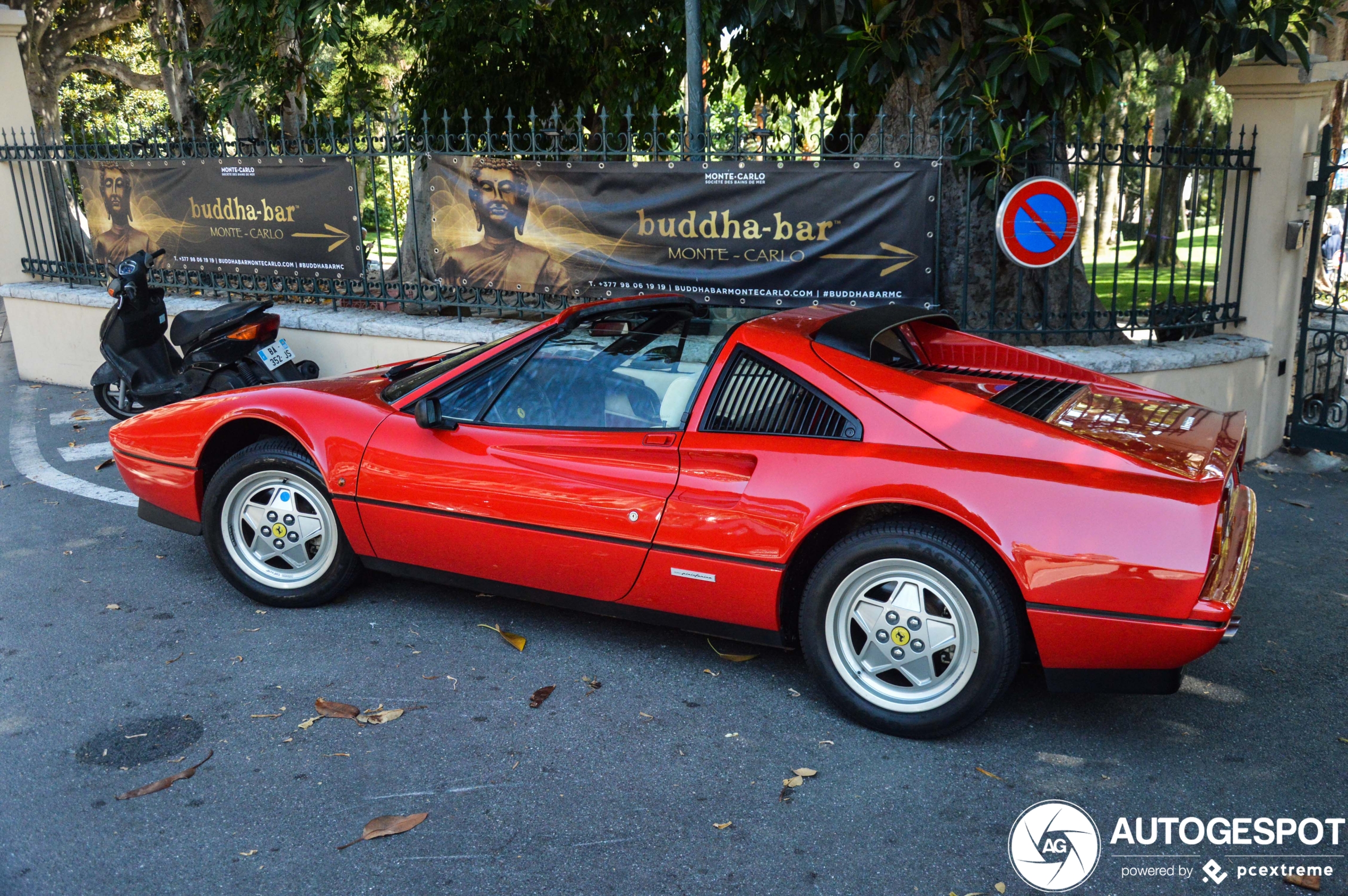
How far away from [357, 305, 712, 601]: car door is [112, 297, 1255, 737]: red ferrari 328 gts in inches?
0.4

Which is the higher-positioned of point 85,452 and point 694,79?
point 694,79

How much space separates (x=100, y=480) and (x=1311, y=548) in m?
7.17

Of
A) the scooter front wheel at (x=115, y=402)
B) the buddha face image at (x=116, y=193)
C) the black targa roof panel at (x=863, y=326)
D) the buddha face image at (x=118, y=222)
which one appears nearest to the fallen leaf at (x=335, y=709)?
the black targa roof panel at (x=863, y=326)

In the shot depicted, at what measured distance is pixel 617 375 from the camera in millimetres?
4293

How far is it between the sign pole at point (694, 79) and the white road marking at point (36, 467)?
3975 millimetres

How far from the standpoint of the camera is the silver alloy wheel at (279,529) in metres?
4.73

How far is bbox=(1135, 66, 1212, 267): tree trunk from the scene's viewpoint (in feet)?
21.6

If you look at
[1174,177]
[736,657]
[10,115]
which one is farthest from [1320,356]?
[10,115]

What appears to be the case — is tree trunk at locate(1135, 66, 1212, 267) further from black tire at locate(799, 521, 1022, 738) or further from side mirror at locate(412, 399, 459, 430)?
side mirror at locate(412, 399, 459, 430)

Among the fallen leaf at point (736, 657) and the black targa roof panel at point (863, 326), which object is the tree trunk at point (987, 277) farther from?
the fallen leaf at point (736, 657)

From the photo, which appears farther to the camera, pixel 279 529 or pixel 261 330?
pixel 261 330

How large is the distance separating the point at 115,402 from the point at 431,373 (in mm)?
5022

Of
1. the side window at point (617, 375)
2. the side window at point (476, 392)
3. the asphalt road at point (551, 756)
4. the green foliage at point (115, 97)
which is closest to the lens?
the asphalt road at point (551, 756)

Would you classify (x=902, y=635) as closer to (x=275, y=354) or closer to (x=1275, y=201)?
(x=1275, y=201)
